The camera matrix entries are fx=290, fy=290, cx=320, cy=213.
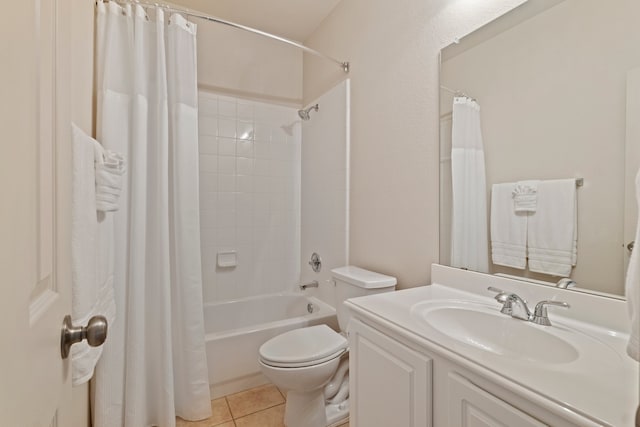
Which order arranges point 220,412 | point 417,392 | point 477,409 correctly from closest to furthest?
point 477,409, point 417,392, point 220,412

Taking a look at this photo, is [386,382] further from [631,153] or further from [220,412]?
[220,412]

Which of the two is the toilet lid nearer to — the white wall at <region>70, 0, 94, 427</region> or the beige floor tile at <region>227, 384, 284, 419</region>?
the beige floor tile at <region>227, 384, 284, 419</region>

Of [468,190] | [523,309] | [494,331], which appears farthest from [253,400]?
[468,190]

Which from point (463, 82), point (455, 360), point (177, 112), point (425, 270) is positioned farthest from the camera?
point (177, 112)

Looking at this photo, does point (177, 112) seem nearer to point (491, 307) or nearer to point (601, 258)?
point (491, 307)

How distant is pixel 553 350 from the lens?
0.80 metres

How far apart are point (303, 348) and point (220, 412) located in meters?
0.67

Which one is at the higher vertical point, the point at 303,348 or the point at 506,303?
the point at 506,303

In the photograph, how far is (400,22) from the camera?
5.08 feet

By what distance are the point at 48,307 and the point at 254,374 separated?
169 centimetres

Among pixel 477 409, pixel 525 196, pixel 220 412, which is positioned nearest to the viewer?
pixel 477 409

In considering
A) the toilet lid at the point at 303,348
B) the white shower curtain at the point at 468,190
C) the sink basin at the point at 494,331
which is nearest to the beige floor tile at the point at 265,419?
the toilet lid at the point at 303,348

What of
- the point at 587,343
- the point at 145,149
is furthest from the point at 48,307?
the point at 145,149

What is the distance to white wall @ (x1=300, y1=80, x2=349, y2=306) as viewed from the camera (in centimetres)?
202
